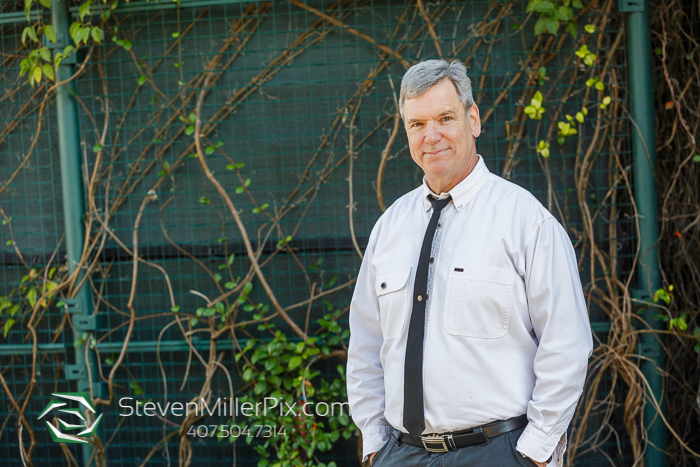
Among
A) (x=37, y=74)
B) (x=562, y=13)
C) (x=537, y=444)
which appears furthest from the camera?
(x=37, y=74)

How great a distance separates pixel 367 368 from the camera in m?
2.06

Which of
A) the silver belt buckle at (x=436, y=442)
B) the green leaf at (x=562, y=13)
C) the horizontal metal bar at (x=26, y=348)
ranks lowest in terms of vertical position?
the horizontal metal bar at (x=26, y=348)

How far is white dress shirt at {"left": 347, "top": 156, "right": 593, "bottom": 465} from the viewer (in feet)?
5.46

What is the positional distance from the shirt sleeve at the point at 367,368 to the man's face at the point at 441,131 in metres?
0.38

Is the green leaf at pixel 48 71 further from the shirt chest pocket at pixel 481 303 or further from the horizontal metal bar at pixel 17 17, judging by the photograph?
the shirt chest pocket at pixel 481 303

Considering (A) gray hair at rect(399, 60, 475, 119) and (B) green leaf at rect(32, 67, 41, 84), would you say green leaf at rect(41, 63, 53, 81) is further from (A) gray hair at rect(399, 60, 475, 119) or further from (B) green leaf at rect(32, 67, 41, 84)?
(A) gray hair at rect(399, 60, 475, 119)

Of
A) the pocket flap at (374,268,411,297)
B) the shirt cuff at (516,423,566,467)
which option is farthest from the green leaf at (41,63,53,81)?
the shirt cuff at (516,423,566,467)

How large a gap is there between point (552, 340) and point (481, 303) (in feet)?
0.70

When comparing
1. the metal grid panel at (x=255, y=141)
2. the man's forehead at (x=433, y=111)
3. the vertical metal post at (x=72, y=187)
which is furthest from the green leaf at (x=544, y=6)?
the vertical metal post at (x=72, y=187)

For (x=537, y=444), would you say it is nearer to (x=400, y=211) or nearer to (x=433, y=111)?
(x=400, y=211)

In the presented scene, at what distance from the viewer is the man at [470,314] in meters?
1.67

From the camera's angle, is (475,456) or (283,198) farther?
(283,198)

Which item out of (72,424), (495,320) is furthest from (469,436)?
(72,424)

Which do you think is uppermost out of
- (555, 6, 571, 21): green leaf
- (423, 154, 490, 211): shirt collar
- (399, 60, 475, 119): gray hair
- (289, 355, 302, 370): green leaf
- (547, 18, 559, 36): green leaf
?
(555, 6, 571, 21): green leaf
